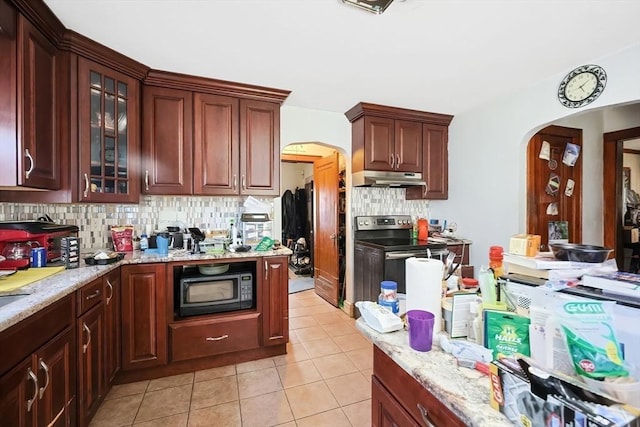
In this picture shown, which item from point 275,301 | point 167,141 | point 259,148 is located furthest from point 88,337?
point 259,148

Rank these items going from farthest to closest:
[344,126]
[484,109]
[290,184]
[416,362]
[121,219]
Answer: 1. [290,184]
2. [344,126]
3. [484,109]
4. [121,219]
5. [416,362]

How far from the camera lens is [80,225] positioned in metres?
2.43

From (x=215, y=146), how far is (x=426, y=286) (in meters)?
2.27

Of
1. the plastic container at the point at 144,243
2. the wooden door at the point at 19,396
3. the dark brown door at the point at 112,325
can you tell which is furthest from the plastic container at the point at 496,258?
the plastic container at the point at 144,243

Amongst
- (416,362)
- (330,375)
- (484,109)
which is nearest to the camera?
(416,362)

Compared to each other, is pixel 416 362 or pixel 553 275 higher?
pixel 553 275

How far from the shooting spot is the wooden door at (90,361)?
62.6 inches

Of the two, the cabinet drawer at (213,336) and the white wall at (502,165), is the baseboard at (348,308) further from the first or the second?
the white wall at (502,165)

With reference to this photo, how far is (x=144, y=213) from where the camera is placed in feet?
8.95

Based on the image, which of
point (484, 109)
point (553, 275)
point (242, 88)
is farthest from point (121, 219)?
point (484, 109)

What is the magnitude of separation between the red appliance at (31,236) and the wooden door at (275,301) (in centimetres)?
140

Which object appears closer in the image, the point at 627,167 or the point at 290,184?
the point at 627,167

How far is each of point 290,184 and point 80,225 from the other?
412 centimetres

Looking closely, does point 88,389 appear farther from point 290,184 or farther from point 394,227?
point 290,184
